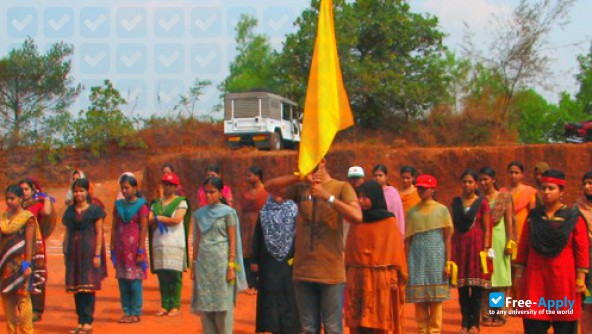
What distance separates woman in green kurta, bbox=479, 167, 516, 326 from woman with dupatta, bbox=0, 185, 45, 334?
4976 mm

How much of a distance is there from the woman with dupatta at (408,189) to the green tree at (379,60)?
2318 cm

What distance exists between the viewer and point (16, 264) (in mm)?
7480

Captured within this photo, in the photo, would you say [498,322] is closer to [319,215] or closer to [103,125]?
[319,215]

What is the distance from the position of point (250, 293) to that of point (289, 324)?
146 inches

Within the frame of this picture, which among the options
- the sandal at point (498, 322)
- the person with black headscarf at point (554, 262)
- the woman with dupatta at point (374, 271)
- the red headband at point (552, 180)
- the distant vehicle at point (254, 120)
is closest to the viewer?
the person with black headscarf at point (554, 262)

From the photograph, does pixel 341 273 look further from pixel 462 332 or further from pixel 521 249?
pixel 462 332

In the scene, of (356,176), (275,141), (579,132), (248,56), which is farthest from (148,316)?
(248,56)

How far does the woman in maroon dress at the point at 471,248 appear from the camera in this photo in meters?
8.27

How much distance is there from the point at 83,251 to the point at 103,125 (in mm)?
25215

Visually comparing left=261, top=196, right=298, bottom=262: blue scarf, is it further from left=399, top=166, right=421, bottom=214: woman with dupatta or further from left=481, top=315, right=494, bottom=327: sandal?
left=481, top=315, right=494, bottom=327: sandal

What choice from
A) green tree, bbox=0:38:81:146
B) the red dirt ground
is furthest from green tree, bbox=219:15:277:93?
the red dirt ground

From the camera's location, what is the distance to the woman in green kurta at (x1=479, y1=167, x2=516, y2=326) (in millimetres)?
8812

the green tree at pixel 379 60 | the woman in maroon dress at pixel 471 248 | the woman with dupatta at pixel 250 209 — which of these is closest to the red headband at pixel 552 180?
the woman in maroon dress at pixel 471 248

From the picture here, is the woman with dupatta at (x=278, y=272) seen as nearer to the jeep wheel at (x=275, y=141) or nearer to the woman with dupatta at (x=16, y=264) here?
the woman with dupatta at (x=16, y=264)
